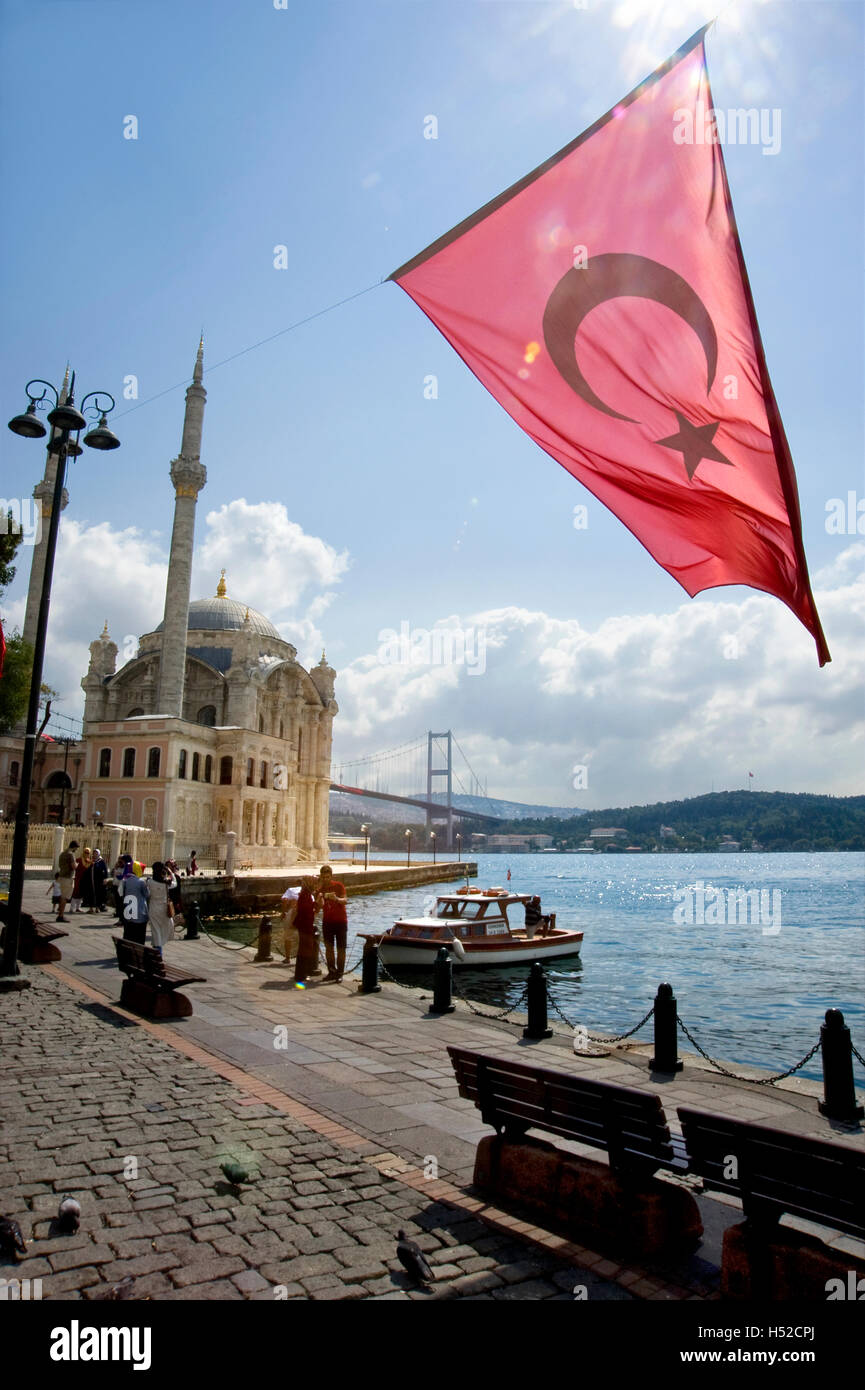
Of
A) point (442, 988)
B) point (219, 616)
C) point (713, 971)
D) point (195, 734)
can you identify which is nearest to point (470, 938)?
point (713, 971)

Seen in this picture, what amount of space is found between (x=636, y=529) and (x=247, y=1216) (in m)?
4.98

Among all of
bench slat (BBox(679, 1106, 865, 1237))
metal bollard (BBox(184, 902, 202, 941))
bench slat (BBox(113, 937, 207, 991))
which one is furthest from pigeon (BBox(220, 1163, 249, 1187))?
metal bollard (BBox(184, 902, 202, 941))

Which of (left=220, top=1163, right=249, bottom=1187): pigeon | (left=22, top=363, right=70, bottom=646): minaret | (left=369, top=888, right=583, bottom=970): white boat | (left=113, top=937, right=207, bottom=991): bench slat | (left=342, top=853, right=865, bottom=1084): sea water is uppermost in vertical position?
(left=22, top=363, right=70, bottom=646): minaret

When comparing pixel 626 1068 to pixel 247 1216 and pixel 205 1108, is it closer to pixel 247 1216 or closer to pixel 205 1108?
pixel 205 1108

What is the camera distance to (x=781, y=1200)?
143 inches

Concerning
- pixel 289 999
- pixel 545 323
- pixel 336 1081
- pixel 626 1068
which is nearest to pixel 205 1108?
pixel 336 1081

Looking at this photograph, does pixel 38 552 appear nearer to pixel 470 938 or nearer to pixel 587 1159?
pixel 470 938

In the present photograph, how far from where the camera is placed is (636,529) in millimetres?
5988

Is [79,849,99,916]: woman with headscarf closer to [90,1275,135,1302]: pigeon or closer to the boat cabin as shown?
the boat cabin

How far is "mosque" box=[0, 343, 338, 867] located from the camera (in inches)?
1941

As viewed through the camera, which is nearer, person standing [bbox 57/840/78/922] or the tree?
person standing [bbox 57/840/78/922]

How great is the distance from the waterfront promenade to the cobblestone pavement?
14 millimetres

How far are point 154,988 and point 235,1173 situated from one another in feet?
17.8

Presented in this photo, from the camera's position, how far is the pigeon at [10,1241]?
3984 mm
